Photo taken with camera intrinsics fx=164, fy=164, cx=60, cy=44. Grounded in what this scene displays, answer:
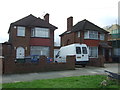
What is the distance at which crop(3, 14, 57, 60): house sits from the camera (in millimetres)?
23359

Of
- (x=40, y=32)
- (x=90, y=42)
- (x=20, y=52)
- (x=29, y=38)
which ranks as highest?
(x=40, y=32)

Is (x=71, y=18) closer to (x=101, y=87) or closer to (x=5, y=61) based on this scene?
(x=5, y=61)

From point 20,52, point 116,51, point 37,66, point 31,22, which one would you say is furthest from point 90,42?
point 37,66

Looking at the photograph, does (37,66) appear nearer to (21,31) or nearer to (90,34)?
(21,31)

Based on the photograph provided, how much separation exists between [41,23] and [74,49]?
8735mm

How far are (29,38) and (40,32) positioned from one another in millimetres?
1906

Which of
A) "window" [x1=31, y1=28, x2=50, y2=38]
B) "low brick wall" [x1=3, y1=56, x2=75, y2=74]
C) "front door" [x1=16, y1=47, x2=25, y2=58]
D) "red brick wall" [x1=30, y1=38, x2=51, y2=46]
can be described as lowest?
"low brick wall" [x1=3, y1=56, x2=75, y2=74]

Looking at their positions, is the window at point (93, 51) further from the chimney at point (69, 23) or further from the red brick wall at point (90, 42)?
the chimney at point (69, 23)

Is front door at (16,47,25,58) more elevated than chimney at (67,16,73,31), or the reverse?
chimney at (67,16,73,31)

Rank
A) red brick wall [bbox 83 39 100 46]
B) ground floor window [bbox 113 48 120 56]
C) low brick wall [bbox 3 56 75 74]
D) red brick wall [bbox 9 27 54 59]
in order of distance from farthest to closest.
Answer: ground floor window [bbox 113 48 120 56] → red brick wall [bbox 83 39 100 46] → red brick wall [bbox 9 27 54 59] → low brick wall [bbox 3 56 75 74]

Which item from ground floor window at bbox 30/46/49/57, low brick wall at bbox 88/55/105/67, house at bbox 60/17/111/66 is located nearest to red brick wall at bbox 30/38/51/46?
ground floor window at bbox 30/46/49/57

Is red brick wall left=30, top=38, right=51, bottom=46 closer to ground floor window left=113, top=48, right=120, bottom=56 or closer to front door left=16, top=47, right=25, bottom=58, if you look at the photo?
front door left=16, top=47, right=25, bottom=58

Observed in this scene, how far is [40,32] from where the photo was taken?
2475cm

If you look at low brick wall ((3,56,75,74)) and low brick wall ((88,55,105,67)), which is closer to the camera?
low brick wall ((3,56,75,74))
